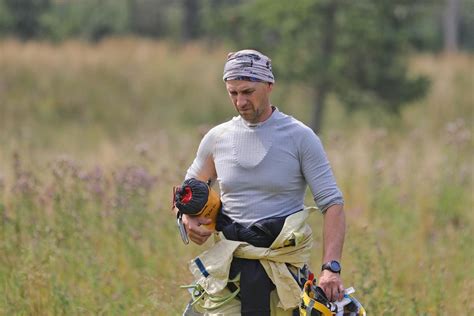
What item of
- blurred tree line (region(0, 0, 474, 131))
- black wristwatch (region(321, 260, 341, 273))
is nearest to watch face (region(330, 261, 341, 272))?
black wristwatch (region(321, 260, 341, 273))

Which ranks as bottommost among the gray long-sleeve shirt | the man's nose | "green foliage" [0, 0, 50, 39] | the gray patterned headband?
the gray long-sleeve shirt

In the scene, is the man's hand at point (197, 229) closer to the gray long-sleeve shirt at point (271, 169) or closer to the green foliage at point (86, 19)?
the gray long-sleeve shirt at point (271, 169)

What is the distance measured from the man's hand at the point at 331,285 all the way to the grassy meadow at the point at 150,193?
1.35 metres

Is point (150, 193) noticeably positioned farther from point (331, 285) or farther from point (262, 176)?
point (331, 285)

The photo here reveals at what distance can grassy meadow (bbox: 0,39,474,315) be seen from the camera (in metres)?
5.57

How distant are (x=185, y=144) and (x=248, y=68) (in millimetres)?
7957

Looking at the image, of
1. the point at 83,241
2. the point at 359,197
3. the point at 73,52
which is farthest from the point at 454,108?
the point at 83,241

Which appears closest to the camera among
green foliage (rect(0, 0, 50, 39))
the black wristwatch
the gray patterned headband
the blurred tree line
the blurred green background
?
the black wristwatch

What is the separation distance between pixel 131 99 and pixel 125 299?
1359cm

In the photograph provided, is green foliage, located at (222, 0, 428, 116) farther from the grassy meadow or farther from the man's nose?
the man's nose

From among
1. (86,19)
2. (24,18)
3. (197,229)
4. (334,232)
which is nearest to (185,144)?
(197,229)

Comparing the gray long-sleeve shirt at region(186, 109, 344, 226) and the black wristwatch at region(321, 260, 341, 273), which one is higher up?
the gray long-sleeve shirt at region(186, 109, 344, 226)

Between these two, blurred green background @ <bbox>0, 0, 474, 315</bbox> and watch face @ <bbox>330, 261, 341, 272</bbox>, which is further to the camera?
blurred green background @ <bbox>0, 0, 474, 315</bbox>

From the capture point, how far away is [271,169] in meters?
3.96
